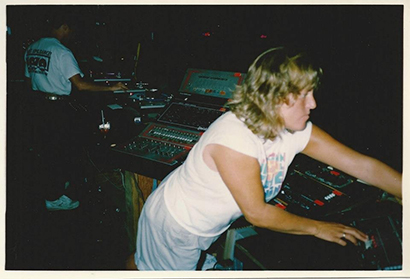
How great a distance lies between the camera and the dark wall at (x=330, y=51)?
1.63m

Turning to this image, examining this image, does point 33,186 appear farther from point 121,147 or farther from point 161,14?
point 161,14

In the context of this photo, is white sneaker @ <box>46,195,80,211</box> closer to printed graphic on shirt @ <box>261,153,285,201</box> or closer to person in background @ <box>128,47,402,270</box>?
person in background @ <box>128,47,402,270</box>

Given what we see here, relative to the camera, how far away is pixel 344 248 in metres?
1.27

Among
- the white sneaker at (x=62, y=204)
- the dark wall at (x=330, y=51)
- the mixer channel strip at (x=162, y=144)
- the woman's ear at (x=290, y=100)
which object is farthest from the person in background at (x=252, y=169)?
the white sneaker at (x=62, y=204)

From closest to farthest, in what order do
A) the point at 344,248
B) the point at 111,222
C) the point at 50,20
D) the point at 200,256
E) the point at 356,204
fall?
the point at 344,248 → the point at 356,204 → the point at 200,256 → the point at 111,222 → the point at 50,20

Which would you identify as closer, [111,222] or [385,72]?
[385,72]

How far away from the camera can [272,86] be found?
1300mm

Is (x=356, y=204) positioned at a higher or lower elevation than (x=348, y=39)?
lower

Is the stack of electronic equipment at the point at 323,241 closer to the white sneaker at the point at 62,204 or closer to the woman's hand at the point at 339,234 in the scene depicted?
the woman's hand at the point at 339,234

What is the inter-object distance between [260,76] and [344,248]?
29.3 inches

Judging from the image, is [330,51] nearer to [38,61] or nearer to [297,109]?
[297,109]

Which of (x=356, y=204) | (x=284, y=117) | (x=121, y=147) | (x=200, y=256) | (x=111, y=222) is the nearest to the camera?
(x=284, y=117)

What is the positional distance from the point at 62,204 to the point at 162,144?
72.3 inches
